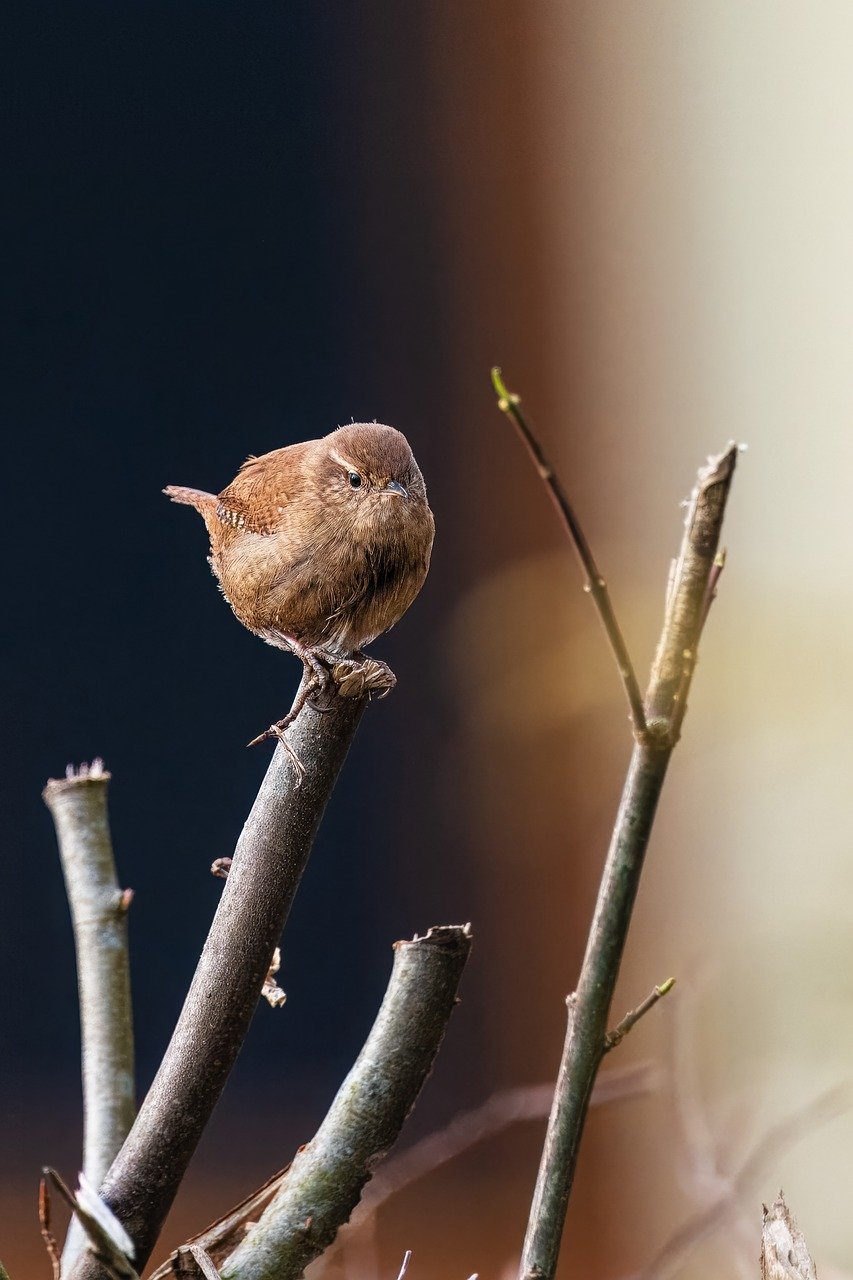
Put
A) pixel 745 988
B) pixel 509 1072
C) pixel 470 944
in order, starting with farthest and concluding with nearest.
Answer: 1. pixel 509 1072
2. pixel 745 988
3. pixel 470 944

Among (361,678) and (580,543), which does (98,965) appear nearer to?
(361,678)

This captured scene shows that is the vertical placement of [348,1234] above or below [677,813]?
below

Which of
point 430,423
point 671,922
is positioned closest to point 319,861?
point 671,922

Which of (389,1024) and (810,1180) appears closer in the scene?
(389,1024)

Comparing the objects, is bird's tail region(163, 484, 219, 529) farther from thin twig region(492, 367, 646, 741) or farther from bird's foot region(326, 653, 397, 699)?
thin twig region(492, 367, 646, 741)

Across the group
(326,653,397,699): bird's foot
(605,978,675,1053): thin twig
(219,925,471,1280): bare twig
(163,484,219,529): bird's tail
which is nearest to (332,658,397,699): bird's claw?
(326,653,397,699): bird's foot

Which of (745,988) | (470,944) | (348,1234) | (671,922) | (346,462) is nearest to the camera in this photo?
(470,944)

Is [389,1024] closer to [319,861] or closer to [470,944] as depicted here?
[470,944]
